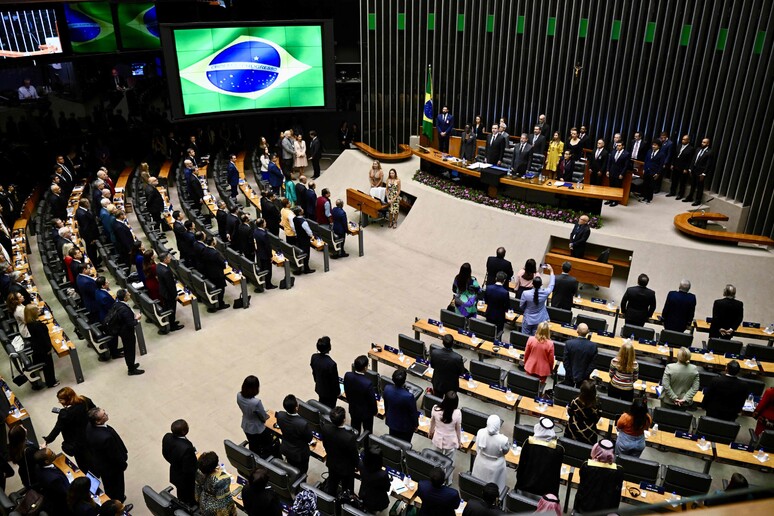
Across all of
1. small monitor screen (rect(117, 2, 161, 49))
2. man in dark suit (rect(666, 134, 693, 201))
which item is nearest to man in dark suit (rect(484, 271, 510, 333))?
man in dark suit (rect(666, 134, 693, 201))

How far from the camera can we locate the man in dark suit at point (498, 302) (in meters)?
9.59

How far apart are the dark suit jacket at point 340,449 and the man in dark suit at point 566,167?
9.96 metres

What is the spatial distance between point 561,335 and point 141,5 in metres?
16.1

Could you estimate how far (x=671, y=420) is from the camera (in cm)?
736

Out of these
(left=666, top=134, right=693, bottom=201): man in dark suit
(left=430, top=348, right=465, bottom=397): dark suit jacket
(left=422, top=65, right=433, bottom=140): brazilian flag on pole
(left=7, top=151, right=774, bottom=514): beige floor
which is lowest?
(left=7, top=151, right=774, bottom=514): beige floor

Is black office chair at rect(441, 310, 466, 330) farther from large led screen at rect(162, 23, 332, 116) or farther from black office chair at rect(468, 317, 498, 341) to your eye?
large led screen at rect(162, 23, 332, 116)

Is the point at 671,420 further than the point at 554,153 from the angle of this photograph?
No

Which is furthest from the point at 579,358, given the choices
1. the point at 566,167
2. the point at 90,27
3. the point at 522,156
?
the point at 90,27

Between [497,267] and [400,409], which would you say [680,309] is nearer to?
[497,267]

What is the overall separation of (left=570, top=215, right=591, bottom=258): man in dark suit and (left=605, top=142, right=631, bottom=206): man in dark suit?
2.36 metres

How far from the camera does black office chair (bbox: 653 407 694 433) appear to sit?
23.9 ft

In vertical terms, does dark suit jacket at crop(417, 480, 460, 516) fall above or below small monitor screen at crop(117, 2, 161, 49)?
below

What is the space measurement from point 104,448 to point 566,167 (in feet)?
37.4

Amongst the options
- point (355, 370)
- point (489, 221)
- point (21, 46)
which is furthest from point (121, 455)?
point (21, 46)
